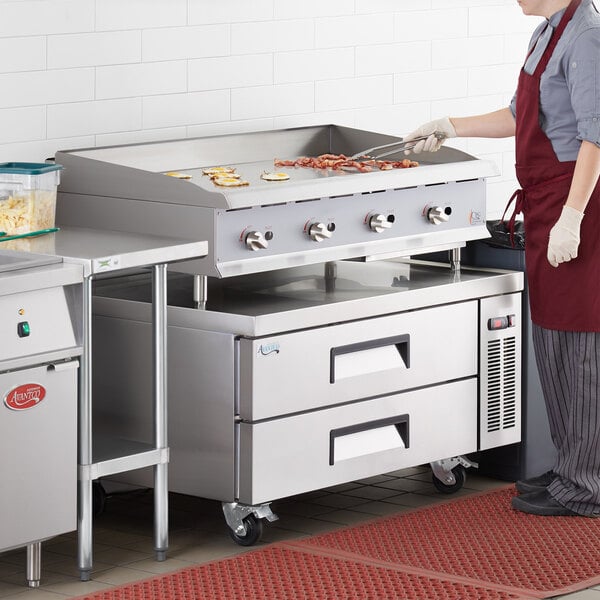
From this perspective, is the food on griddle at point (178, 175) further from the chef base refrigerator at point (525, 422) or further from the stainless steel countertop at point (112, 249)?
the chef base refrigerator at point (525, 422)

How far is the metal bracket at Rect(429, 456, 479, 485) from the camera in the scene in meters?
5.21

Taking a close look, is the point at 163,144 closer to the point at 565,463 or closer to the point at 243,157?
the point at 243,157

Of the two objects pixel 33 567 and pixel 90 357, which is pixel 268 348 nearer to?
pixel 90 357

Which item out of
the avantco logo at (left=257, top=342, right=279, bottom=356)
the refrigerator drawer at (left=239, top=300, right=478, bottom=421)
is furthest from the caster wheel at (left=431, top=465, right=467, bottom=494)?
the avantco logo at (left=257, top=342, right=279, bottom=356)

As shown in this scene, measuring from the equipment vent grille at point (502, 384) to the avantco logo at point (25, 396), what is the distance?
175cm

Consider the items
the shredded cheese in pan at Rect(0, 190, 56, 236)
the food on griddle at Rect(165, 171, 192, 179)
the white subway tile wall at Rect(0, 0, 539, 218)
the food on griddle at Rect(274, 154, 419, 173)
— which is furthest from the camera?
the food on griddle at Rect(274, 154, 419, 173)

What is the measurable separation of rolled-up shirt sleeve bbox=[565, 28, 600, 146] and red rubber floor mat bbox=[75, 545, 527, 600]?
1.45m

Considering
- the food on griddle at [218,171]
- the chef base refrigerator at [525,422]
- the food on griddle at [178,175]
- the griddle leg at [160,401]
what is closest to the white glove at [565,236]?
the chef base refrigerator at [525,422]

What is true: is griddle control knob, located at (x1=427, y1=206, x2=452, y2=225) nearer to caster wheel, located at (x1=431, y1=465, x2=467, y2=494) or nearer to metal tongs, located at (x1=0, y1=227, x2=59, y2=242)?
caster wheel, located at (x1=431, y1=465, x2=467, y2=494)

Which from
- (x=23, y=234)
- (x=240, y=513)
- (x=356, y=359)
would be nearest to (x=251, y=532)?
(x=240, y=513)

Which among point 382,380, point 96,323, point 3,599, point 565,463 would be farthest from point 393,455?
point 3,599

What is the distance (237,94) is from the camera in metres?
5.61

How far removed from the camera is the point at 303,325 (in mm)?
4594

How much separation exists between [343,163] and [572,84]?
829mm
